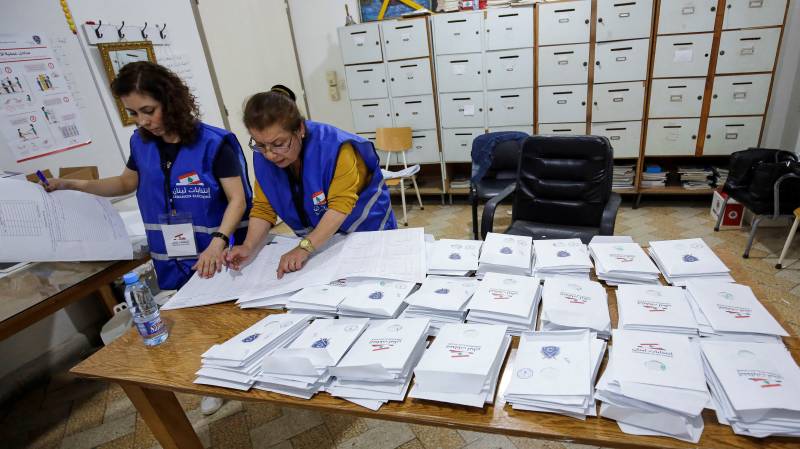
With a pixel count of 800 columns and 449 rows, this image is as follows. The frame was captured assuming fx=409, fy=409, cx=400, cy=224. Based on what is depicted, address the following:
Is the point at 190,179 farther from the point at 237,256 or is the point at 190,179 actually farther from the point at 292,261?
the point at 292,261

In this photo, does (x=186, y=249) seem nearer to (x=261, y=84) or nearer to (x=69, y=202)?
(x=69, y=202)

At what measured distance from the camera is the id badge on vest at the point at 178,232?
1571 millimetres

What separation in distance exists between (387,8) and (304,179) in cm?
333

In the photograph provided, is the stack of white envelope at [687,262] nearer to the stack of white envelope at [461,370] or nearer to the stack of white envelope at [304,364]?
Answer: the stack of white envelope at [461,370]

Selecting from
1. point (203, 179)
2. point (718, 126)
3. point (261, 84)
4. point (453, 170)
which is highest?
point (261, 84)

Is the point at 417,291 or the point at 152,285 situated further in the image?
the point at 152,285

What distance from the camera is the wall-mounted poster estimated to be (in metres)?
4.00

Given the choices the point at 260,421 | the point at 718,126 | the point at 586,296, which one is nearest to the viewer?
the point at 586,296

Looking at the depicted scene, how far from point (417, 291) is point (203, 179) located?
951 millimetres

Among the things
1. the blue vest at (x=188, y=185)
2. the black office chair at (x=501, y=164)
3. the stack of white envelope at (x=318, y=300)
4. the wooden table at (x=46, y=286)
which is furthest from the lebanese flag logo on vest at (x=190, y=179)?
the black office chair at (x=501, y=164)

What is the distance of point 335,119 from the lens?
15.5 feet

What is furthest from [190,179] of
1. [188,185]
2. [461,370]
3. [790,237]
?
[790,237]

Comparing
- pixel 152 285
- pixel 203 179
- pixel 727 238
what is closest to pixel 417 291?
pixel 203 179

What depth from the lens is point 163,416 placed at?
120 centimetres
